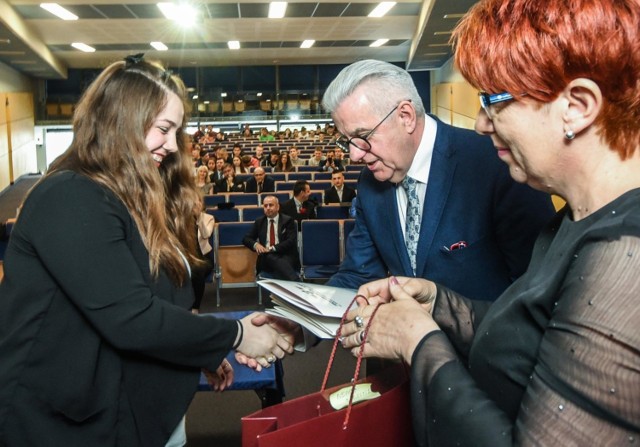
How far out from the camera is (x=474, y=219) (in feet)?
5.32

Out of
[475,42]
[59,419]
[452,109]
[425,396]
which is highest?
[452,109]

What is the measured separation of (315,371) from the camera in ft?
14.0

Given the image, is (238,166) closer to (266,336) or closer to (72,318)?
(266,336)

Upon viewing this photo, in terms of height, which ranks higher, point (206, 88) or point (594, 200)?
point (206, 88)

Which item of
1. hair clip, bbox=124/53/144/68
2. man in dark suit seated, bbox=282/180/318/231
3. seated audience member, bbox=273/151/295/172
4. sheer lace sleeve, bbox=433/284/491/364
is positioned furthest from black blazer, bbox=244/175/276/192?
sheer lace sleeve, bbox=433/284/491/364

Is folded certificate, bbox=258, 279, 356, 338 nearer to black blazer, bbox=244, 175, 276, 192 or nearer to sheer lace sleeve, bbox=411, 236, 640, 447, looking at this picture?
sheer lace sleeve, bbox=411, 236, 640, 447

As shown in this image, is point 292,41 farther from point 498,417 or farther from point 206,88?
point 498,417

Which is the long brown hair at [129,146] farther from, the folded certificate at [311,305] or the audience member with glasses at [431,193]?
the audience member with glasses at [431,193]

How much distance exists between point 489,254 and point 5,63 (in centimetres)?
1969

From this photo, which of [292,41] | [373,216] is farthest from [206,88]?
[373,216]

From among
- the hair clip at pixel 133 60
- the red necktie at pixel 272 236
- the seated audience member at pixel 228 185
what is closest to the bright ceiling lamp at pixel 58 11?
the seated audience member at pixel 228 185

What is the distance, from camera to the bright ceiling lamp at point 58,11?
13281 millimetres

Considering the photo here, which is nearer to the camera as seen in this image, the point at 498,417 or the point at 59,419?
the point at 498,417

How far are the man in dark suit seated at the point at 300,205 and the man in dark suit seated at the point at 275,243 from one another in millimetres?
845
